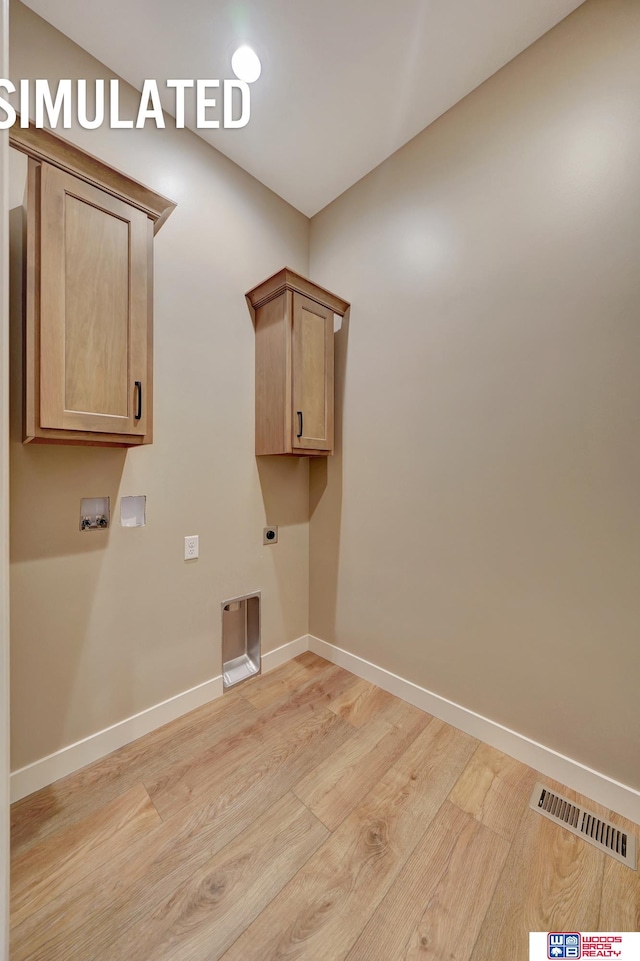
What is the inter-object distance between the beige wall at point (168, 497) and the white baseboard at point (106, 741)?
0.12ft

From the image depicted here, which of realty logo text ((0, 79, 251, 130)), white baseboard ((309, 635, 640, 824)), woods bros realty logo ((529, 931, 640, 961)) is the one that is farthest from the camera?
realty logo text ((0, 79, 251, 130))

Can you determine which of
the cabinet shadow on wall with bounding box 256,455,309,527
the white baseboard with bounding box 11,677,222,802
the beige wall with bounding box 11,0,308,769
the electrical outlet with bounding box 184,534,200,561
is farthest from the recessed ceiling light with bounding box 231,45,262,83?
the white baseboard with bounding box 11,677,222,802

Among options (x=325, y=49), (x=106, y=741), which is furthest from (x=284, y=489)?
(x=325, y=49)

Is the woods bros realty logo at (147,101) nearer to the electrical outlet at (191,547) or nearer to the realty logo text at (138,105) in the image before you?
the realty logo text at (138,105)

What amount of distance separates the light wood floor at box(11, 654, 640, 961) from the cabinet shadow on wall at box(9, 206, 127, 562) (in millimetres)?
955

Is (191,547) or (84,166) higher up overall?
(84,166)

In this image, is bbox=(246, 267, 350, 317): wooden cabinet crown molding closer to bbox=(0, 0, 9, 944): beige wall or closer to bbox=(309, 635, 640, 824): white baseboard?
bbox=(0, 0, 9, 944): beige wall

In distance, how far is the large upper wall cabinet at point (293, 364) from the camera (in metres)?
1.95

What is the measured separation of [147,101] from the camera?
5.51 feet

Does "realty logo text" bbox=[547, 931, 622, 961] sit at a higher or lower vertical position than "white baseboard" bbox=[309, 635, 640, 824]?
lower

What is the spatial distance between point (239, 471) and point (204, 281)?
1012 mm

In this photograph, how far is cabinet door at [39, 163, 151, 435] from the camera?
1.25m

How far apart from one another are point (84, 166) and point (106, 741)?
227cm

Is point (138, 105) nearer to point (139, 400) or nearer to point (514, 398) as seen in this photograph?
point (139, 400)
